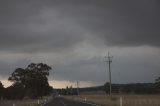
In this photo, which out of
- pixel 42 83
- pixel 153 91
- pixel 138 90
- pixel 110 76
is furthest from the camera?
pixel 138 90

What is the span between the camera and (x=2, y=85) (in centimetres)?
11306

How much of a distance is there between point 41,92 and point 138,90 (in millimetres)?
73696

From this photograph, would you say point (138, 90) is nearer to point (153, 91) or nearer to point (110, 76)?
point (153, 91)

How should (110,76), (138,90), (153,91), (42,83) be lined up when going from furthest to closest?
1. (138,90)
2. (153,91)
3. (42,83)
4. (110,76)

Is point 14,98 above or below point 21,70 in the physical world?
below

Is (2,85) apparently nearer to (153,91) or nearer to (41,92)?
(41,92)

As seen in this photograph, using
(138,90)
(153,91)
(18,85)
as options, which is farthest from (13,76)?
(138,90)

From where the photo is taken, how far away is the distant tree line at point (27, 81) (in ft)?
362

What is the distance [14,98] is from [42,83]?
985cm

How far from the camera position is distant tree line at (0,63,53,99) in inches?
4343

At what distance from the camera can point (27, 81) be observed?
11094 cm

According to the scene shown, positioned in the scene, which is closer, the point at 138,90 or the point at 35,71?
the point at 35,71

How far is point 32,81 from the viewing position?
111m

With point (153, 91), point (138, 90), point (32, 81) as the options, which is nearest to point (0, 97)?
point (32, 81)
